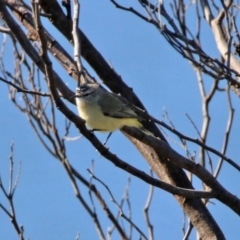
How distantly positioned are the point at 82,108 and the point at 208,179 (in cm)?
111

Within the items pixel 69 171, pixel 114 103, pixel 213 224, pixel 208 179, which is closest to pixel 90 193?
pixel 69 171

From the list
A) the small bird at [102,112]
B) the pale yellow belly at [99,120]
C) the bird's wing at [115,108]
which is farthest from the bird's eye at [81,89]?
the bird's wing at [115,108]

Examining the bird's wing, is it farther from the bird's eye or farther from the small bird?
the bird's eye

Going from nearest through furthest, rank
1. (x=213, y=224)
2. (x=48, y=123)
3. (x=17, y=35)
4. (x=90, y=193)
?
(x=17, y=35) → (x=90, y=193) → (x=213, y=224) → (x=48, y=123)

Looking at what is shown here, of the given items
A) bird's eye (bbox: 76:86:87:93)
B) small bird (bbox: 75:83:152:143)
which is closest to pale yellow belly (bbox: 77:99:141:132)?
small bird (bbox: 75:83:152:143)

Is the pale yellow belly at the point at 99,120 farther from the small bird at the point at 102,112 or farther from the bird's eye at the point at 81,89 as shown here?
the bird's eye at the point at 81,89

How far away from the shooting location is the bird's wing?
154 inches

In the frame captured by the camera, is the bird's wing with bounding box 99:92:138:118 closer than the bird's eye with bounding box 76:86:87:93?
No

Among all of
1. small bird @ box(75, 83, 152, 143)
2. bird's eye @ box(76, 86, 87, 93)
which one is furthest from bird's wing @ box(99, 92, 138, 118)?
bird's eye @ box(76, 86, 87, 93)

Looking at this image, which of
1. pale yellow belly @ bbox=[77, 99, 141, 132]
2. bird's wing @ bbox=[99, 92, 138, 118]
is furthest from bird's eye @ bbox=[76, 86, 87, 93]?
bird's wing @ bbox=[99, 92, 138, 118]

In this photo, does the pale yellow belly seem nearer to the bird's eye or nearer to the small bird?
the small bird

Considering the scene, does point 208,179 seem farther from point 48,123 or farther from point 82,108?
point 48,123

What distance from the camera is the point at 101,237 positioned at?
2.81m

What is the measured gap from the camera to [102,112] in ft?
13.1
